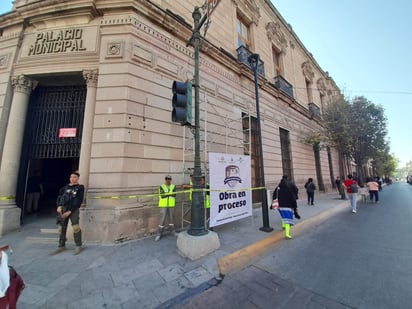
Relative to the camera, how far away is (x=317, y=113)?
60.0ft

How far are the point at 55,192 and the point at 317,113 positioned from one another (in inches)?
870

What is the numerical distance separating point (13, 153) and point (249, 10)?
14760 millimetres

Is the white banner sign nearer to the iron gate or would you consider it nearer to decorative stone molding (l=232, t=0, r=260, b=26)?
the iron gate

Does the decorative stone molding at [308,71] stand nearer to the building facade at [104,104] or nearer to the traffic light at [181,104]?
the building facade at [104,104]

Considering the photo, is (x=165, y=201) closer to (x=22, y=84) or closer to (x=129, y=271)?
(x=129, y=271)

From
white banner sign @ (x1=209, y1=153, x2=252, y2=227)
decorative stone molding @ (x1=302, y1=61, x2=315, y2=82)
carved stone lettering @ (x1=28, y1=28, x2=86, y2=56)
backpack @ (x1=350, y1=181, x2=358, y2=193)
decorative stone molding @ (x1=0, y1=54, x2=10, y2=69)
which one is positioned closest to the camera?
white banner sign @ (x1=209, y1=153, x2=252, y2=227)

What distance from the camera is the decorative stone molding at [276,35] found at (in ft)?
44.7

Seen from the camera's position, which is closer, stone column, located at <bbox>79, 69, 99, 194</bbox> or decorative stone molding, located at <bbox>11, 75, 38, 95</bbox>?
stone column, located at <bbox>79, 69, 99, 194</bbox>

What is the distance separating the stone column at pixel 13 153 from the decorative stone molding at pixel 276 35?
14.9 m

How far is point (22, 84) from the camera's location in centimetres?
625

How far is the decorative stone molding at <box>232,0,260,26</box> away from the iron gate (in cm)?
1073

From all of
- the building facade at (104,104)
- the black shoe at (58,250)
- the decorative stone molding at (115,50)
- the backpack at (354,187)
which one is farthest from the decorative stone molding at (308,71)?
the black shoe at (58,250)

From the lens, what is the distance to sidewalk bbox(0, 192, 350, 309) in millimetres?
2705

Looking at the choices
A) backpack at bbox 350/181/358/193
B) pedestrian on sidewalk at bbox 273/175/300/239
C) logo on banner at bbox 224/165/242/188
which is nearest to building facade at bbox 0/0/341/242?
logo on banner at bbox 224/165/242/188
